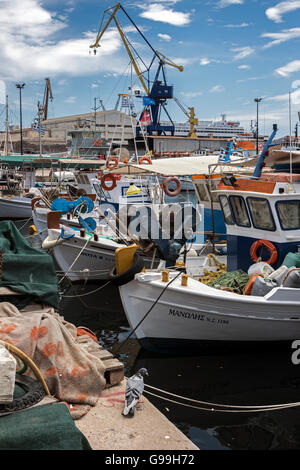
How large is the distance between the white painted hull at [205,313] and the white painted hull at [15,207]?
81.6 feet

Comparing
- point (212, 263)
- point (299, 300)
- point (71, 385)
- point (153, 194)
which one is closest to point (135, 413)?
point (71, 385)

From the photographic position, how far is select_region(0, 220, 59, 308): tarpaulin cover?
17.5ft

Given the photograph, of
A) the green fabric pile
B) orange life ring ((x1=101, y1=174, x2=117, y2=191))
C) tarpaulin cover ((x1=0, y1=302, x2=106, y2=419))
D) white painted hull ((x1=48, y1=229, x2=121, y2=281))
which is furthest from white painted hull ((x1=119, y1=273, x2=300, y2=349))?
orange life ring ((x1=101, y1=174, x2=117, y2=191))

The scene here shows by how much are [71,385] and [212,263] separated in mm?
6668

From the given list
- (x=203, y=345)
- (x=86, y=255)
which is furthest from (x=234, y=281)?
(x=86, y=255)

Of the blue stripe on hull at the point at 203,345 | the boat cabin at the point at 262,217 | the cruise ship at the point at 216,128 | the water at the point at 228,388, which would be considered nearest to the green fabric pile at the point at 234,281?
the boat cabin at the point at 262,217

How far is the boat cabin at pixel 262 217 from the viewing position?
8.52 metres

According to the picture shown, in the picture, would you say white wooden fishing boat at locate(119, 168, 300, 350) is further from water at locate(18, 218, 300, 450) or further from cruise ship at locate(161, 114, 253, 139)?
cruise ship at locate(161, 114, 253, 139)

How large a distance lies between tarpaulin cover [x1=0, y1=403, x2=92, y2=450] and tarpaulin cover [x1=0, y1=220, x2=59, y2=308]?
2.01 meters

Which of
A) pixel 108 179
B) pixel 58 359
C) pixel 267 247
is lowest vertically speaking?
pixel 58 359

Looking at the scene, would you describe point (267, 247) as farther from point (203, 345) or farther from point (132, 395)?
point (132, 395)

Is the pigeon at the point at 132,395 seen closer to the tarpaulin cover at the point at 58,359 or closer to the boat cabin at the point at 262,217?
the tarpaulin cover at the point at 58,359

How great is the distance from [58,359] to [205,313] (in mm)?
4056

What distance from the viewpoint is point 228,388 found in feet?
24.2
